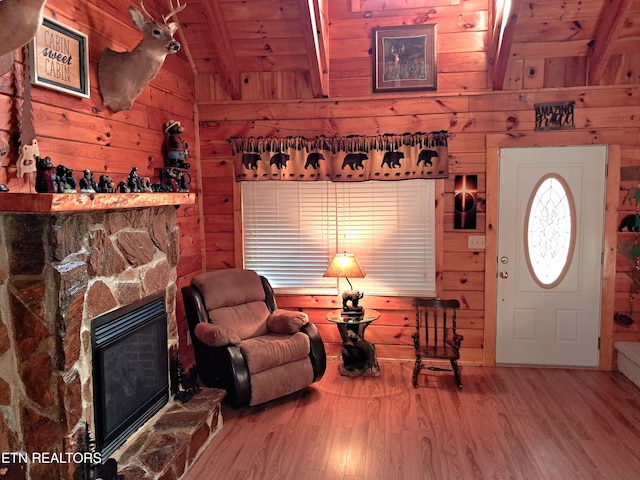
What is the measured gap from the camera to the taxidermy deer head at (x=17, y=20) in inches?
71.2

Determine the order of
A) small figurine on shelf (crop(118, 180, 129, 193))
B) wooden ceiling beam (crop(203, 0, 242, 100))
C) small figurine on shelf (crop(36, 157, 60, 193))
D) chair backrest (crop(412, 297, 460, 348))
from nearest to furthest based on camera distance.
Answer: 1. small figurine on shelf (crop(36, 157, 60, 193))
2. small figurine on shelf (crop(118, 180, 129, 193))
3. wooden ceiling beam (crop(203, 0, 242, 100))
4. chair backrest (crop(412, 297, 460, 348))

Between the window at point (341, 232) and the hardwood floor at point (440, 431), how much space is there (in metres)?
0.92

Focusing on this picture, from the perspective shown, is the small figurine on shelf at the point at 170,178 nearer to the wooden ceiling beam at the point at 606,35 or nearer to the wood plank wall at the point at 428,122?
the wood plank wall at the point at 428,122

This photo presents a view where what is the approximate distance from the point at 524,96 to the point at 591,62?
1.90 feet

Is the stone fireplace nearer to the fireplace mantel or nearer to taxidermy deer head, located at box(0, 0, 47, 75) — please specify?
the fireplace mantel

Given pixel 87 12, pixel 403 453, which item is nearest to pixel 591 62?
pixel 403 453

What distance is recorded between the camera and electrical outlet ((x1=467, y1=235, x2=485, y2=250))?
427 cm

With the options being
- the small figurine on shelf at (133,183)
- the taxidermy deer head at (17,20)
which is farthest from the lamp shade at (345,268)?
the taxidermy deer head at (17,20)

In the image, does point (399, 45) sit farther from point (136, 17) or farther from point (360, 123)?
point (136, 17)

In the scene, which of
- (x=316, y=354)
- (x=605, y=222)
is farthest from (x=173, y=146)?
(x=605, y=222)

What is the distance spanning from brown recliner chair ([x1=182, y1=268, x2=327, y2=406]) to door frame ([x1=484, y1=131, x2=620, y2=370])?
1.65 meters

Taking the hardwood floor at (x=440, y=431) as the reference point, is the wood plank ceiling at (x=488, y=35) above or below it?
above

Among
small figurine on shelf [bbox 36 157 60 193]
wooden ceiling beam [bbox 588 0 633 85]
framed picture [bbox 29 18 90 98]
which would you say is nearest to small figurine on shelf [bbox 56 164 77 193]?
small figurine on shelf [bbox 36 157 60 193]

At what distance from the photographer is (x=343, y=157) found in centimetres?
434
